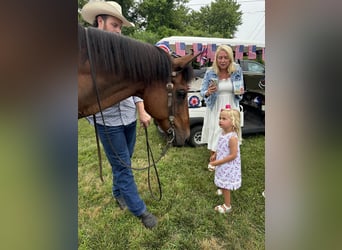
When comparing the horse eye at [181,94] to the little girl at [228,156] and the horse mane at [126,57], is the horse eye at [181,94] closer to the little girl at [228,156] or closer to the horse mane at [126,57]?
the horse mane at [126,57]

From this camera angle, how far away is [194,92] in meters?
1.56

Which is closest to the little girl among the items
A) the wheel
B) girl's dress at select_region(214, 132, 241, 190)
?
girl's dress at select_region(214, 132, 241, 190)

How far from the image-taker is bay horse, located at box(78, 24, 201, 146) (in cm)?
92

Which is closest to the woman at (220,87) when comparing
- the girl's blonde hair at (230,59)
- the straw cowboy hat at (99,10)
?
the girl's blonde hair at (230,59)

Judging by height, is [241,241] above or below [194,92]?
below

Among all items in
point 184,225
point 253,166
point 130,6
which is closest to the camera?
point 130,6

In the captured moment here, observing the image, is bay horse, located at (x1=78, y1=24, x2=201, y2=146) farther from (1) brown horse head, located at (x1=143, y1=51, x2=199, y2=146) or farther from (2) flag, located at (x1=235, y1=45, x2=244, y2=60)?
(2) flag, located at (x1=235, y1=45, x2=244, y2=60)

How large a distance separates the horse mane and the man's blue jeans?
30cm

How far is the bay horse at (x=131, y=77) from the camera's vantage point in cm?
92

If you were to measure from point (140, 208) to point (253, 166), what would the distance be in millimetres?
642

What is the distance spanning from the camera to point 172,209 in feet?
4.57
